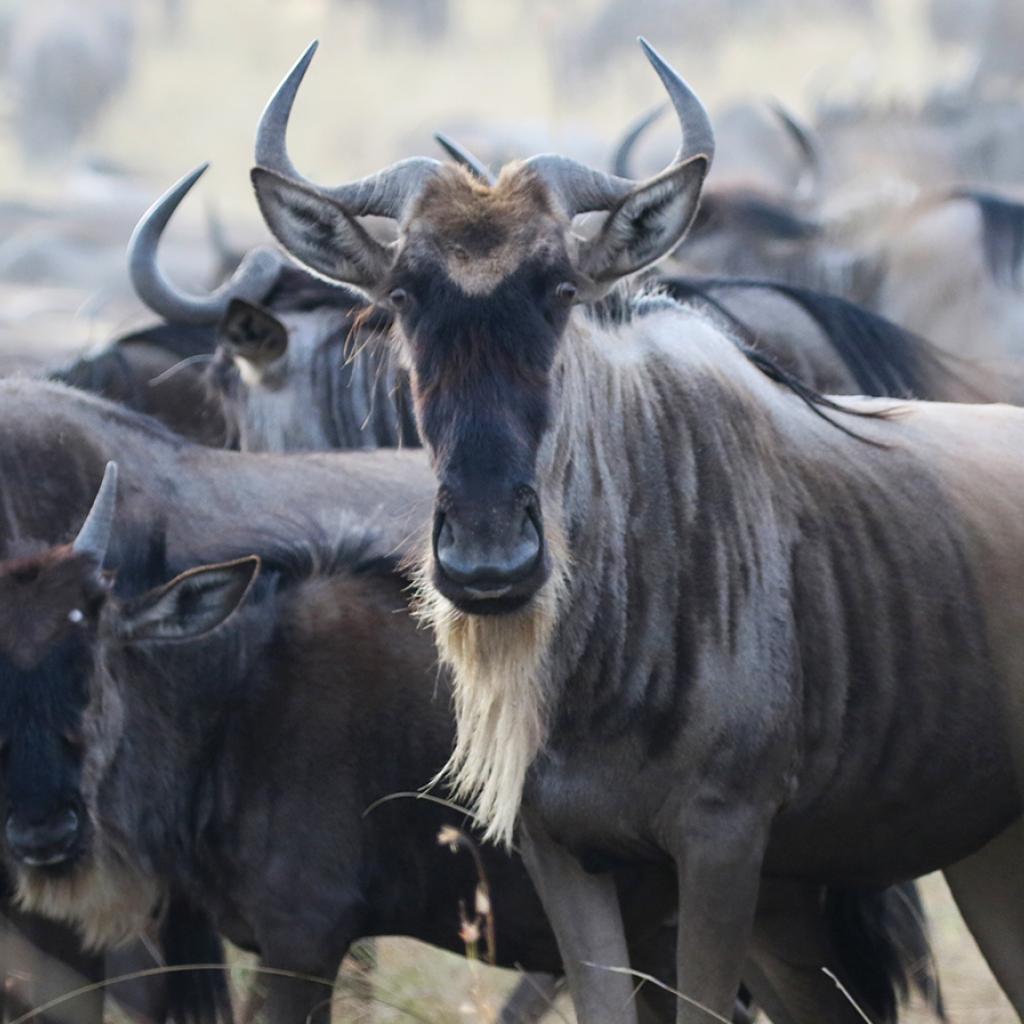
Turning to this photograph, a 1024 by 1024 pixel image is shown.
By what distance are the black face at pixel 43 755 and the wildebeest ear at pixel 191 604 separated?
0.28 metres

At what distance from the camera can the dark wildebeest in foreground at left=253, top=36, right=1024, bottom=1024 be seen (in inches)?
134

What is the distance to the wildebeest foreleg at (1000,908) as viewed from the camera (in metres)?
4.26

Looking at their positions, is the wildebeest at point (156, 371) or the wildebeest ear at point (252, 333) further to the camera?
the wildebeest at point (156, 371)

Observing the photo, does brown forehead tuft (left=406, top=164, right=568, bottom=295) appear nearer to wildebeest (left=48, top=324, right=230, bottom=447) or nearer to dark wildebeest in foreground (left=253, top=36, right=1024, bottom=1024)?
dark wildebeest in foreground (left=253, top=36, right=1024, bottom=1024)

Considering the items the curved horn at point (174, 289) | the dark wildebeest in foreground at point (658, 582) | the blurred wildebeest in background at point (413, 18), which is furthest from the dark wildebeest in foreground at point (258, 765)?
the blurred wildebeest in background at point (413, 18)

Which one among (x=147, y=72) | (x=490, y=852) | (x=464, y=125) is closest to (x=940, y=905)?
(x=490, y=852)

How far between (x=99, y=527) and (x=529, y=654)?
1136 millimetres

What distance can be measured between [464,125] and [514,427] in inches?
611

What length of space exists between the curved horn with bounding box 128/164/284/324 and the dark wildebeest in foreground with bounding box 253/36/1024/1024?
291cm

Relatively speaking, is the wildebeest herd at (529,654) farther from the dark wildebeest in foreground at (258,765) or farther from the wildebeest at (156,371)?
the wildebeest at (156,371)

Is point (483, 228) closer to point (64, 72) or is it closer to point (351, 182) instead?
point (351, 182)

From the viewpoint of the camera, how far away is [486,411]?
10.9 ft

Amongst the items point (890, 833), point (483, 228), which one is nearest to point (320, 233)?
point (483, 228)

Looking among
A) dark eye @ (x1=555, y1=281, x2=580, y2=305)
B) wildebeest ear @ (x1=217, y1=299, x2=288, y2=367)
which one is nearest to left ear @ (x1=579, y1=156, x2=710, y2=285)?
dark eye @ (x1=555, y1=281, x2=580, y2=305)
